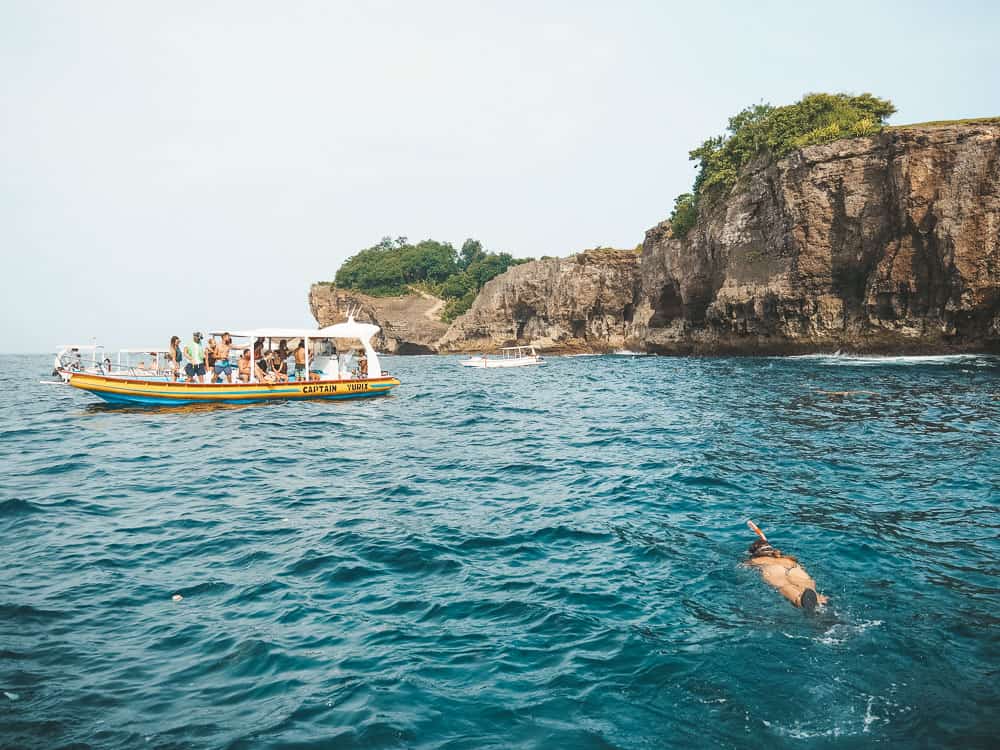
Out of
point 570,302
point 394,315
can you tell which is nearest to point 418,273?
point 394,315

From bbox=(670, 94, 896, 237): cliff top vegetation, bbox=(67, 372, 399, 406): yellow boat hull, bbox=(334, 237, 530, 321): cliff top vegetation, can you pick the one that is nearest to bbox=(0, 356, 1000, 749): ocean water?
bbox=(67, 372, 399, 406): yellow boat hull

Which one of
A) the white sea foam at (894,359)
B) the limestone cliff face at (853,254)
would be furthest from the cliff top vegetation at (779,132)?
the white sea foam at (894,359)

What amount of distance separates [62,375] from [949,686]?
1320 inches

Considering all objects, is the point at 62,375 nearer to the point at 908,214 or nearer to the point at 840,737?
the point at 840,737

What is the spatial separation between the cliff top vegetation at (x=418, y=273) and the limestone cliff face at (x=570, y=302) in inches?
993

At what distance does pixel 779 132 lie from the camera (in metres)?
48.3

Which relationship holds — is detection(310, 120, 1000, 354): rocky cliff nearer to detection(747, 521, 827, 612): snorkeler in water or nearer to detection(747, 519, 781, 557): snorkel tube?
detection(747, 519, 781, 557): snorkel tube

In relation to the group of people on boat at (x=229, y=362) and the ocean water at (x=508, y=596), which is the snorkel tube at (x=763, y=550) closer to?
the ocean water at (x=508, y=596)

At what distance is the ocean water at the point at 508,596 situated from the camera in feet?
15.6

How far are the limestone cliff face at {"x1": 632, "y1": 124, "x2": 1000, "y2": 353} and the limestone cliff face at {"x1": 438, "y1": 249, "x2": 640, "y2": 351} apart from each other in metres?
22.8

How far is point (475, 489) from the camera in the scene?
12.0 m

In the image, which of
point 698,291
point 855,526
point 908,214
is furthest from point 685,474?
point 698,291

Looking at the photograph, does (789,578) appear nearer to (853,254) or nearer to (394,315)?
(853,254)

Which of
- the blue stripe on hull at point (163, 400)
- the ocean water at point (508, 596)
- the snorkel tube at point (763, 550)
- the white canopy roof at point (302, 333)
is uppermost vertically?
the white canopy roof at point (302, 333)
